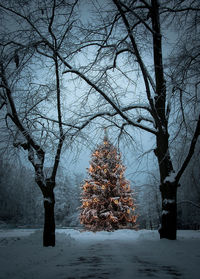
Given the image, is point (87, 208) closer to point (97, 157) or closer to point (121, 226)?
point (121, 226)

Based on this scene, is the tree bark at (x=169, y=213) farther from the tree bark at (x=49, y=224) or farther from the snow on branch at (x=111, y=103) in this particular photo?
the tree bark at (x=49, y=224)

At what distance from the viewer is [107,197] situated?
16547 millimetres

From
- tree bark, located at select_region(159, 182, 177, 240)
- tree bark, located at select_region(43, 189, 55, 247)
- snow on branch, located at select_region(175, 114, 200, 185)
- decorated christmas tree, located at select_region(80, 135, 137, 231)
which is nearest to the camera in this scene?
snow on branch, located at select_region(175, 114, 200, 185)

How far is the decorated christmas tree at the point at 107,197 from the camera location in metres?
16.1

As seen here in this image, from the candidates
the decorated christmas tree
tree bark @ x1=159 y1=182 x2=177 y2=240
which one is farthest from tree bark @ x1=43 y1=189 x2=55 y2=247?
the decorated christmas tree

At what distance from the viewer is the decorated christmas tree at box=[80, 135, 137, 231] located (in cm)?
1609

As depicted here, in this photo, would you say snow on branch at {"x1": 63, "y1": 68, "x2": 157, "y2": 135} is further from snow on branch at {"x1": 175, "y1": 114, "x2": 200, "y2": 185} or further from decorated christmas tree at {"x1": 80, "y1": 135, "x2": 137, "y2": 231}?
decorated christmas tree at {"x1": 80, "y1": 135, "x2": 137, "y2": 231}

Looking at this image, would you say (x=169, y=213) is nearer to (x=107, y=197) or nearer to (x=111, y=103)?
(x=111, y=103)

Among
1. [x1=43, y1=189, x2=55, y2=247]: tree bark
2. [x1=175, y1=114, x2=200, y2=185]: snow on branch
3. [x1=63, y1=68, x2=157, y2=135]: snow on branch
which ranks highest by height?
[x1=63, y1=68, x2=157, y2=135]: snow on branch

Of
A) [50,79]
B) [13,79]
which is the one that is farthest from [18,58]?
[50,79]

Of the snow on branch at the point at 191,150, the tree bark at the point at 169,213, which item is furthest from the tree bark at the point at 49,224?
the snow on branch at the point at 191,150

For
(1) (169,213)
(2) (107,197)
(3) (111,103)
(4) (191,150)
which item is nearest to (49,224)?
(1) (169,213)

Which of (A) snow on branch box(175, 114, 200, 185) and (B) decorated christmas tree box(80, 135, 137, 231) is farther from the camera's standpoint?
(B) decorated christmas tree box(80, 135, 137, 231)

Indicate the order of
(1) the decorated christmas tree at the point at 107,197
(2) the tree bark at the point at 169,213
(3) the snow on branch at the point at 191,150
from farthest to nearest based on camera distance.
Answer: (1) the decorated christmas tree at the point at 107,197, (2) the tree bark at the point at 169,213, (3) the snow on branch at the point at 191,150
